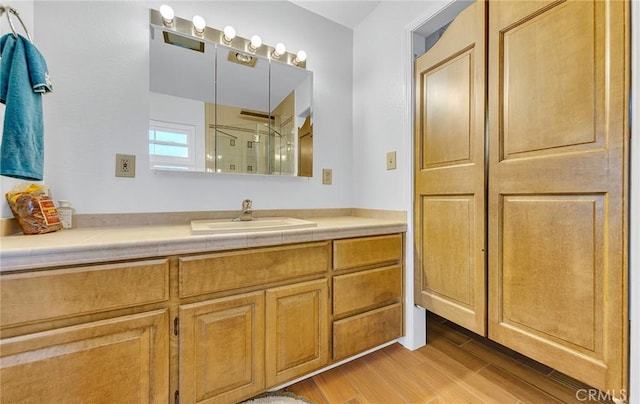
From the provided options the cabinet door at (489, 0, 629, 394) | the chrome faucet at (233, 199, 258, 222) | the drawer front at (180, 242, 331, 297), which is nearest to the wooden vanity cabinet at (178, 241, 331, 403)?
the drawer front at (180, 242, 331, 297)

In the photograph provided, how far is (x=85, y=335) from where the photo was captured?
0.86 metres

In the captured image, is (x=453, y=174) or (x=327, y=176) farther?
(x=327, y=176)

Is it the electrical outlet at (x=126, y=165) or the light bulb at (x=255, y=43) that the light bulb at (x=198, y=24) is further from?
the electrical outlet at (x=126, y=165)

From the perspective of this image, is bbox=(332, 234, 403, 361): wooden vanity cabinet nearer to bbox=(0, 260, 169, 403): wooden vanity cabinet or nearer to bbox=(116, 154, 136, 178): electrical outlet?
bbox=(0, 260, 169, 403): wooden vanity cabinet

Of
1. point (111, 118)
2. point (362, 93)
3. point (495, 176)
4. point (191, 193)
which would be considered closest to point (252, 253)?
point (191, 193)

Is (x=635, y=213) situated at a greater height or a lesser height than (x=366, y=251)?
greater

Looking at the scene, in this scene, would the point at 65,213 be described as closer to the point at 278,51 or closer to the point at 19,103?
the point at 19,103

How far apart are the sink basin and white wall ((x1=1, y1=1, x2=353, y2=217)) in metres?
0.14

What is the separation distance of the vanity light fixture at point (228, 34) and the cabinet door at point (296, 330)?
1537 mm

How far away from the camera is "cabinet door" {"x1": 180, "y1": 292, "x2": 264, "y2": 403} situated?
1.02 meters

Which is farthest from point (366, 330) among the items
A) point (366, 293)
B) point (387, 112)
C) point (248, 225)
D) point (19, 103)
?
point (19, 103)

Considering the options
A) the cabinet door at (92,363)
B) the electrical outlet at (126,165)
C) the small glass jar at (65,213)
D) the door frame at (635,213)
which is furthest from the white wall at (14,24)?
the door frame at (635,213)

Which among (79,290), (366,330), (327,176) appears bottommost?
(366,330)

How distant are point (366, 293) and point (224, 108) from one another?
1420mm
